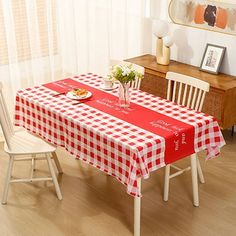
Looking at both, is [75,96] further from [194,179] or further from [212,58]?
[212,58]

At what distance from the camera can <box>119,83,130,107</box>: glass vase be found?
3.35m

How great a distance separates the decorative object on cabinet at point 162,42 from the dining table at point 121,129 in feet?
3.89

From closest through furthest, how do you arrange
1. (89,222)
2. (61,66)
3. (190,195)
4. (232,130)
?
(89,222) → (190,195) → (232,130) → (61,66)

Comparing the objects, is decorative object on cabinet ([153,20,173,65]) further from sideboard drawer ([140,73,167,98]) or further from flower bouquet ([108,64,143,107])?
flower bouquet ([108,64,143,107])

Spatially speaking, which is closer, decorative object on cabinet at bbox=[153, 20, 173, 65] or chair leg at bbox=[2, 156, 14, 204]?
chair leg at bbox=[2, 156, 14, 204]

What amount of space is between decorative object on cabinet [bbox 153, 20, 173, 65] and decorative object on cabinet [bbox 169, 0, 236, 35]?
19 cm

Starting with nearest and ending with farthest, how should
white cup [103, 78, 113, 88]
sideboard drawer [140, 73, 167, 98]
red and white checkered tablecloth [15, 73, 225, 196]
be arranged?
red and white checkered tablecloth [15, 73, 225, 196] → white cup [103, 78, 113, 88] → sideboard drawer [140, 73, 167, 98]

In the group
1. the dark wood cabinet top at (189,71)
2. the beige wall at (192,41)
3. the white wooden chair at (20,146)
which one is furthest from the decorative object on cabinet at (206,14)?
the white wooden chair at (20,146)

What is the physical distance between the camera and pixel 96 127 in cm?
306

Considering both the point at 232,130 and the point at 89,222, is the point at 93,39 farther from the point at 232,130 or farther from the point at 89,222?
the point at 89,222

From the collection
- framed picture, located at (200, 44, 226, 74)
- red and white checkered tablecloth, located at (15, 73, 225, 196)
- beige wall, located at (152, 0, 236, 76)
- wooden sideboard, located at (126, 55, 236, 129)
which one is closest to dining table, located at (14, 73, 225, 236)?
red and white checkered tablecloth, located at (15, 73, 225, 196)

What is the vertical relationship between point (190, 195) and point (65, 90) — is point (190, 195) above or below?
below

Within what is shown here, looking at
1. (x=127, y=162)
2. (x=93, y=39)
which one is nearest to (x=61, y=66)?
(x=93, y=39)

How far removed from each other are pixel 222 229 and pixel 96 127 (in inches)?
45.2
